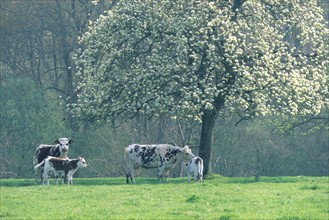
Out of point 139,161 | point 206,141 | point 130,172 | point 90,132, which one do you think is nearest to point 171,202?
point 130,172

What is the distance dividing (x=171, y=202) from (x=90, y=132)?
112 ft

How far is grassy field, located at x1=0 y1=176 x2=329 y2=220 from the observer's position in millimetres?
21891

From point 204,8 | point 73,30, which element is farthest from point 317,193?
point 73,30

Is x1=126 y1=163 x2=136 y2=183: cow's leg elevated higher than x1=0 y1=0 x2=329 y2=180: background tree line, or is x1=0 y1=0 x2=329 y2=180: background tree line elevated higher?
x1=0 y1=0 x2=329 y2=180: background tree line

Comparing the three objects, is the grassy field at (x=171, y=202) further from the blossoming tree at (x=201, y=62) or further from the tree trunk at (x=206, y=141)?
the tree trunk at (x=206, y=141)

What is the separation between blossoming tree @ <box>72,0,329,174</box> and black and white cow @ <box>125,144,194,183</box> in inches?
68.1

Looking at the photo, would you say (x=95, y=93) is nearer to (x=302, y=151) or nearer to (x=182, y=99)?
(x=182, y=99)

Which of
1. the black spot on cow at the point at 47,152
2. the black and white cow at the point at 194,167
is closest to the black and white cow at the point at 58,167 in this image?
the black spot on cow at the point at 47,152

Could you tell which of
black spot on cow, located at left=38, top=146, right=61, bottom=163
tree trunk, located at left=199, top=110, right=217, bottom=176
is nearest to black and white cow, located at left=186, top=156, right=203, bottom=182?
tree trunk, located at left=199, top=110, right=217, bottom=176

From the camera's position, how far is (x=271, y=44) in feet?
125

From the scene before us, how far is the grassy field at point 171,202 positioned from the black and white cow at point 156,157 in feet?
16.4

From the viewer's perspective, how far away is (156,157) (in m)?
37.8

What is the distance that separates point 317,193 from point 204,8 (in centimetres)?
1268

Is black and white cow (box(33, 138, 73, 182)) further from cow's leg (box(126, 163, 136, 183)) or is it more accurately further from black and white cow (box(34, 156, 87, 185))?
cow's leg (box(126, 163, 136, 183))
